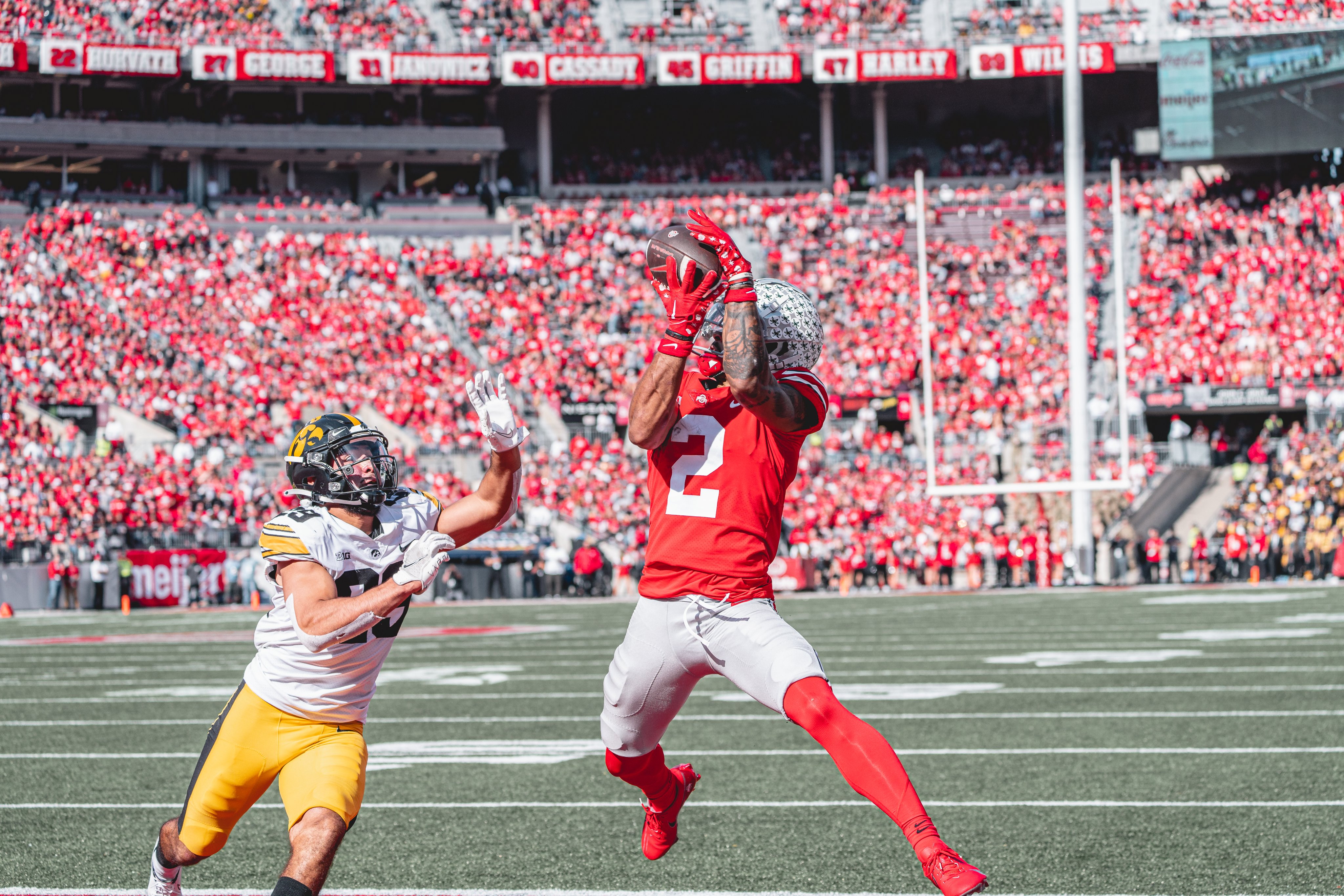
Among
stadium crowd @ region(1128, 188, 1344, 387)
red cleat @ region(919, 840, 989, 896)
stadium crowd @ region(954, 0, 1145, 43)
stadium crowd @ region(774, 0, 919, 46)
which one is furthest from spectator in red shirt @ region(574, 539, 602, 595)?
red cleat @ region(919, 840, 989, 896)

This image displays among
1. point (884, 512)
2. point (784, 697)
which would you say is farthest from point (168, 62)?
point (784, 697)

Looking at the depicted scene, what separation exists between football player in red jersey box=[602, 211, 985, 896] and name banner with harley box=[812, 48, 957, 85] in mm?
29322

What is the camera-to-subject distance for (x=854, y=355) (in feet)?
87.6

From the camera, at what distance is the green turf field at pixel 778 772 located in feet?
16.7

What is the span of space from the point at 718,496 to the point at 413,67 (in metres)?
29.8

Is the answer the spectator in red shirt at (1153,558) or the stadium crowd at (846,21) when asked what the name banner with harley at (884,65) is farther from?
the spectator in red shirt at (1153,558)

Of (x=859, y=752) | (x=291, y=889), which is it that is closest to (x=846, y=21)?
(x=859, y=752)

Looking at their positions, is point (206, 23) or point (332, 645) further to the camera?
point (206, 23)

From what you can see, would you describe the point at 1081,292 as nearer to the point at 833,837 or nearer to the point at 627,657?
the point at 833,837

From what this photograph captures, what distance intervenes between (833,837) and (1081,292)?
1637 centimetres

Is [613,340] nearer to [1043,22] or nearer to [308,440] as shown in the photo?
[1043,22]

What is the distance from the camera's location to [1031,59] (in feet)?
105

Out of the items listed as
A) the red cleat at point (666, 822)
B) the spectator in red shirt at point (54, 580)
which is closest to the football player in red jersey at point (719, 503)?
the red cleat at point (666, 822)

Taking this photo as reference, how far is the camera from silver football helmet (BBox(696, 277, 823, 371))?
4.28 m
